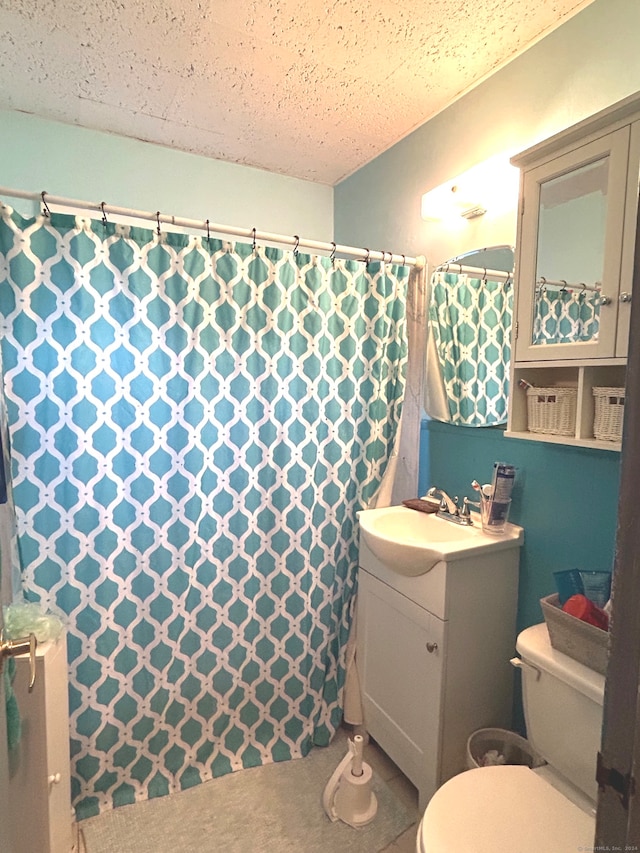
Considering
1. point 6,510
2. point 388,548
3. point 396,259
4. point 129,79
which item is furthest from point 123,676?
point 129,79

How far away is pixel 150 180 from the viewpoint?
2121mm

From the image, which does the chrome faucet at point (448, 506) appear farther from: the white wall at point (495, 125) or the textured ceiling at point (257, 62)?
the textured ceiling at point (257, 62)

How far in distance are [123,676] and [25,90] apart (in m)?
2.17

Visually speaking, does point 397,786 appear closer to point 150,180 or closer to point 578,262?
point 578,262

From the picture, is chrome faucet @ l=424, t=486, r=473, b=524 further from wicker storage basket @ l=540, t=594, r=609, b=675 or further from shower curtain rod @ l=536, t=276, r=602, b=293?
shower curtain rod @ l=536, t=276, r=602, b=293

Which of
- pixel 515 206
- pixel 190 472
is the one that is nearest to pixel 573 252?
pixel 515 206

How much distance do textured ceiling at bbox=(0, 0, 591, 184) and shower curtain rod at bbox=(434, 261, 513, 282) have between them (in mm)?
616

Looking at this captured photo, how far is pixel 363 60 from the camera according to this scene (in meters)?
1.57

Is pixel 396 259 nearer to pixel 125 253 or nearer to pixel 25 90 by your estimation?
pixel 125 253

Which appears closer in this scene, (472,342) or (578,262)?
(578,262)

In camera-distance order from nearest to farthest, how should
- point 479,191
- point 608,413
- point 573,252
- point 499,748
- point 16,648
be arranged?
point 16,648 < point 608,413 < point 573,252 < point 499,748 < point 479,191

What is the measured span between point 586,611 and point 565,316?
2.49 feet

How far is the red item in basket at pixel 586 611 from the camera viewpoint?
1.11 meters

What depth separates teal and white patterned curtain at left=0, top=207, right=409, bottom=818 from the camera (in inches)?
56.1
